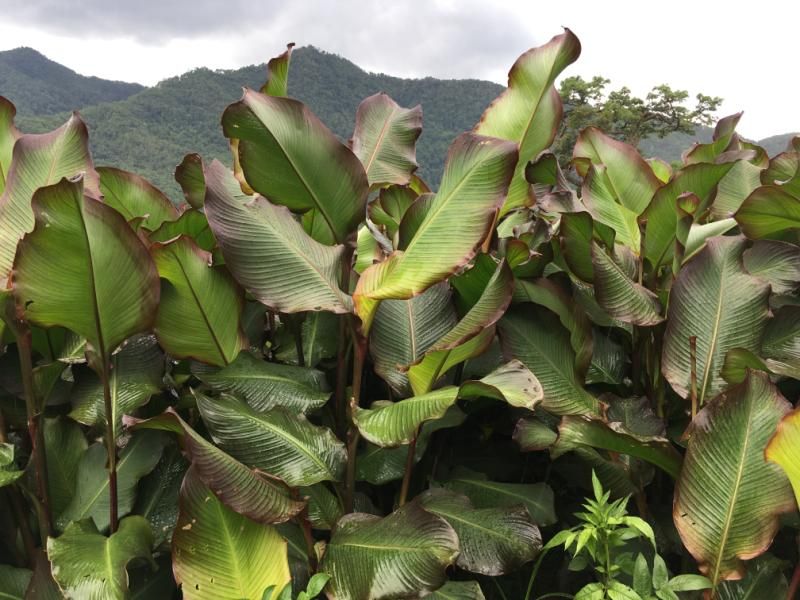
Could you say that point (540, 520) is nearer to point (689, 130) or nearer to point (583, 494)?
point (583, 494)

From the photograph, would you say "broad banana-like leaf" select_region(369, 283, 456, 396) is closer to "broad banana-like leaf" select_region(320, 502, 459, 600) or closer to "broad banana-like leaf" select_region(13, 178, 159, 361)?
"broad banana-like leaf" select_region(320, 502, 459, 600)

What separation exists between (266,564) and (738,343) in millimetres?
653

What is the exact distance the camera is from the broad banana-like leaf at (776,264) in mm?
948

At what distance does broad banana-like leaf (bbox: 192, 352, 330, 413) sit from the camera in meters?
0.81

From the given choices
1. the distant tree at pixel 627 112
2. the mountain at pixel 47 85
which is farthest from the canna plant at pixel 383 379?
the mountain at pixel 47 85

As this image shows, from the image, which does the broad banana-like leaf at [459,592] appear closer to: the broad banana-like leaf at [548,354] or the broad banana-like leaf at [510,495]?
the broad banana-like leaf at [510,495]

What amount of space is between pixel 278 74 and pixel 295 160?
0.27 metres

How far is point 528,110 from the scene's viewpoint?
41.6 inches

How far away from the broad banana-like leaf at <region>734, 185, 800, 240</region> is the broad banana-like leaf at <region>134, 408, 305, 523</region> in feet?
2.44

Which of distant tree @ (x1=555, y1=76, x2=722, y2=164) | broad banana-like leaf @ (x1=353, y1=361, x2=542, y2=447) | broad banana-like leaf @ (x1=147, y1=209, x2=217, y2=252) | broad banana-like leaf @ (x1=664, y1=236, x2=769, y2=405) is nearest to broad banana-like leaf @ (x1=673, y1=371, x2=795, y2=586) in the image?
broad banana-like leaf @ (x1=664, y1=236, x2=769, y2=405)

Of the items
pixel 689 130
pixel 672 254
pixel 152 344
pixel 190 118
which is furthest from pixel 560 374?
pixel 190 118

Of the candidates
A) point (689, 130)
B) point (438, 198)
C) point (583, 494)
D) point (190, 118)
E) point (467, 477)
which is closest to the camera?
point (438, 198)

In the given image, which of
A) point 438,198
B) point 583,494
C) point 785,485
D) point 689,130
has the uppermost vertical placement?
point 689,130

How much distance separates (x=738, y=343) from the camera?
2.82 feet
